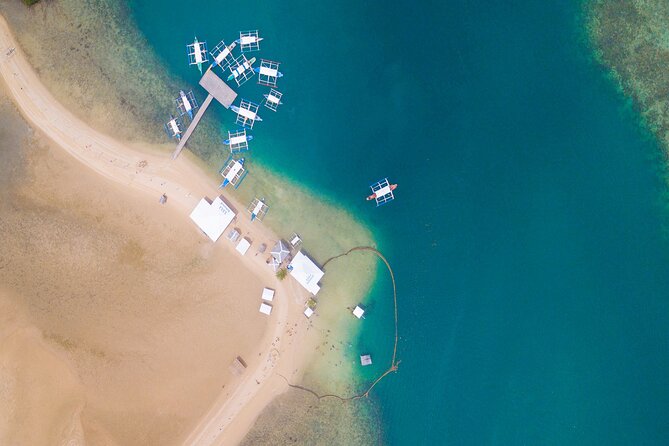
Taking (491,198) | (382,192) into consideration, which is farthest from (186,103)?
(491,198)

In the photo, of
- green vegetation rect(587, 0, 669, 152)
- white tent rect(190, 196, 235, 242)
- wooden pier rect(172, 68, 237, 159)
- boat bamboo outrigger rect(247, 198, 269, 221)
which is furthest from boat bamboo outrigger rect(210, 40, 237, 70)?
green vegetation rect(587, 0, 669, 152)

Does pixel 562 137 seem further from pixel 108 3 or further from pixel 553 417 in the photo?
pixel 108 3

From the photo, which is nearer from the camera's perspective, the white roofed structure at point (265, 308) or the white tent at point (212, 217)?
the white tent at point (212, 217)

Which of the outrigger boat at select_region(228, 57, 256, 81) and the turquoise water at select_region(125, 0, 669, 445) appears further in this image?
the outrigger boat at select_region(228, 57, 256, 81)

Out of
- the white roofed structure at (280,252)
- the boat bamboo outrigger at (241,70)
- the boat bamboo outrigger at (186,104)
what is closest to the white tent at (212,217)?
the white roofed structure at (280,252)

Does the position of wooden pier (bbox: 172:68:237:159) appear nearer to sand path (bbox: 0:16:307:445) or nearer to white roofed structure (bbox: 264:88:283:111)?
sand path (bbox: 0:16:307:445)

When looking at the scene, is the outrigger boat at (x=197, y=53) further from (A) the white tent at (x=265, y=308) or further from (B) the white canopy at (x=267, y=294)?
(A) the white tent at (x=265, y=308)

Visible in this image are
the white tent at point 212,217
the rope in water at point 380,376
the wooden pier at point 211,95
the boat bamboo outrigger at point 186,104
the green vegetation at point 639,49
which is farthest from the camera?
the rope in water at point 380,376
